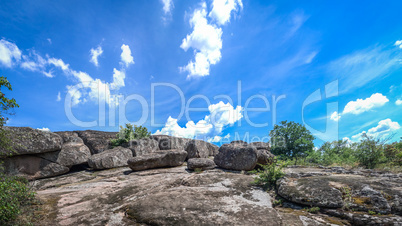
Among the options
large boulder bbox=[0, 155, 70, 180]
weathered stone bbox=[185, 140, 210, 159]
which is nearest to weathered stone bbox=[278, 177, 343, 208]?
weathered stone bbox=[185, 140, 210, 159]

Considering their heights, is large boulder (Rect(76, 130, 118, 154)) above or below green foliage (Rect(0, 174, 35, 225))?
above

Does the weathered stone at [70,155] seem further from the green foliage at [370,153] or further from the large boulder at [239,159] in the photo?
the green foliage at [370,153]

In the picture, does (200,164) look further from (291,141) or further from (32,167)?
(291,141)

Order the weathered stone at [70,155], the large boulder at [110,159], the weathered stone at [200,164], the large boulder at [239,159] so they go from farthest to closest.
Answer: the large boulder at [110,159], the weathered stone at [70,155], the weathered stone at [200,164], the large boulder at [239,159]

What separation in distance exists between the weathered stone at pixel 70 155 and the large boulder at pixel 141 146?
2.83 metres

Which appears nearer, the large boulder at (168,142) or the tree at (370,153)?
the tree at (370,153)

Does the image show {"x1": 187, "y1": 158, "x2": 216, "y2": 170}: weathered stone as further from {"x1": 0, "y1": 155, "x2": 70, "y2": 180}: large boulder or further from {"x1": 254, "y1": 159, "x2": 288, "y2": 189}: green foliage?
{"x1": 0, "y1": 155, "x2": 70, "y2": 180}: large boulder

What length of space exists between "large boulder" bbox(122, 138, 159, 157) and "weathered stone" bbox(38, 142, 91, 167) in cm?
283

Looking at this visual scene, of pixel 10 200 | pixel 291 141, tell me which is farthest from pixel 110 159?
pixel 291 141

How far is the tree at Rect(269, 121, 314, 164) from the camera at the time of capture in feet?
78.5

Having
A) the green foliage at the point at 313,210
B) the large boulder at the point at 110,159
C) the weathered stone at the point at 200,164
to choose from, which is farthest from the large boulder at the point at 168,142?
the green foliage at the point at 313,210

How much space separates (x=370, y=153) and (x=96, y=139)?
2016 centimetres

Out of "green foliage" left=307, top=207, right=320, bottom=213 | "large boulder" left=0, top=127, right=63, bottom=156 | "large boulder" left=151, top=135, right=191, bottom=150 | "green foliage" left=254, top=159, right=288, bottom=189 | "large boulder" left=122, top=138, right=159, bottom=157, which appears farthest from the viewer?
"large boulder" left=151, top=135, right=191, bottom=150

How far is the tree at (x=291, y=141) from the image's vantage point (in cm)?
2392
